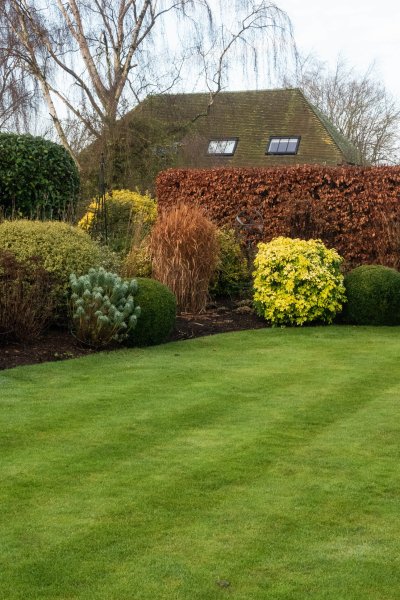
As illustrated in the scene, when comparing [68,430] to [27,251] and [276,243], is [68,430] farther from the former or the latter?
[276,243]

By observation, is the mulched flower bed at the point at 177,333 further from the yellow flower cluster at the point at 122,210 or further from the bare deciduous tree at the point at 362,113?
the bare deciduous tree at the point at 362,113

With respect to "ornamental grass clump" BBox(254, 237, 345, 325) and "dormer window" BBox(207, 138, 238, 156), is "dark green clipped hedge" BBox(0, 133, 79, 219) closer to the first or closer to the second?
"ornamental grass clump" BBox(254, 237, 345, 325)

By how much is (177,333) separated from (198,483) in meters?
6.53

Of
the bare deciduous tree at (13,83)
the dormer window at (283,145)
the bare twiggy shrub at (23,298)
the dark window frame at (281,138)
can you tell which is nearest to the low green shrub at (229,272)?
the bare twiggy shrub at (23,298)

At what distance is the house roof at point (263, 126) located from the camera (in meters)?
30.9

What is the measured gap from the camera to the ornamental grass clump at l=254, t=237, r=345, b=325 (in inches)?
498

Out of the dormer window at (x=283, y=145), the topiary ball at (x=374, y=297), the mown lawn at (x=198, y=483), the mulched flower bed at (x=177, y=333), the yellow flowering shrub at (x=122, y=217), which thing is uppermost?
the dormer window at (x=283, y=145)

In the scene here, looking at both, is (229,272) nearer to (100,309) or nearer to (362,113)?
(100,309)

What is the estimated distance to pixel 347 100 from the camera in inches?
1538

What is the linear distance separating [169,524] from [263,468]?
1.15 metres

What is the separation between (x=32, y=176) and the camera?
1346 cm

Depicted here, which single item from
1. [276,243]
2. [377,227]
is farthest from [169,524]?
[377,227]

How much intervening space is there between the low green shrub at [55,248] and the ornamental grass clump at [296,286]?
2799 mm

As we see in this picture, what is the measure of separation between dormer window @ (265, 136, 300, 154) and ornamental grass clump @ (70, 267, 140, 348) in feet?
71.8
